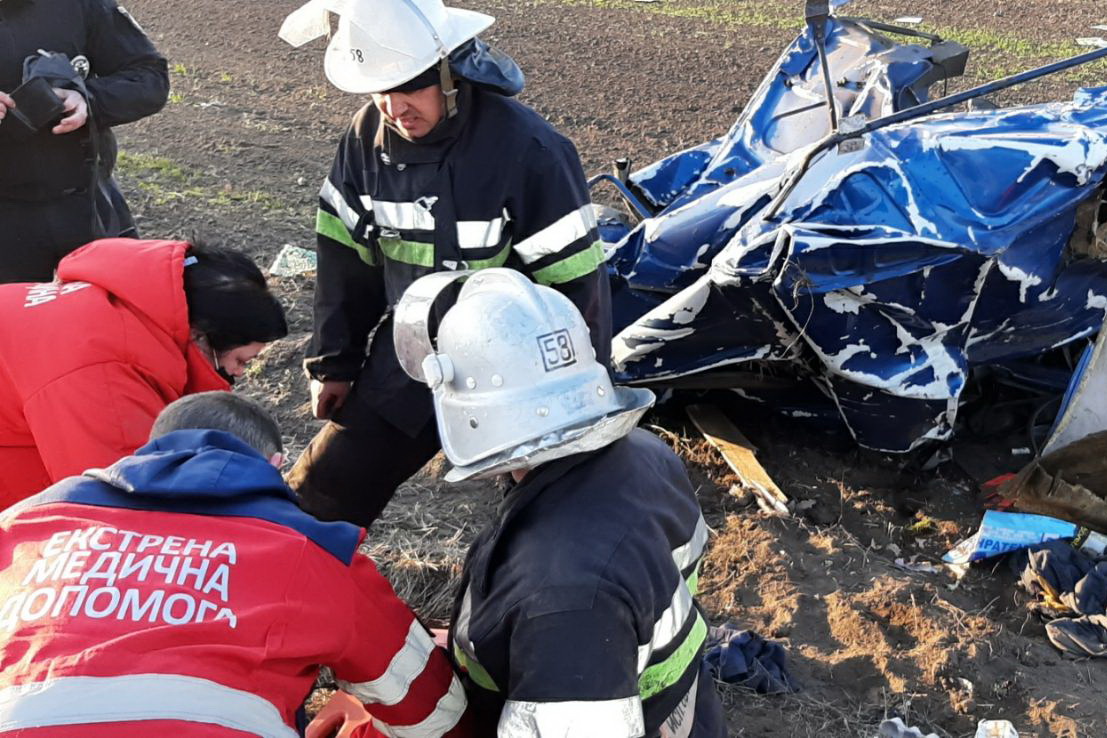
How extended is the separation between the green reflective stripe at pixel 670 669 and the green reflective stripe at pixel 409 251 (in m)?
1.35

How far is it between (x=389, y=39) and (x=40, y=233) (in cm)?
177

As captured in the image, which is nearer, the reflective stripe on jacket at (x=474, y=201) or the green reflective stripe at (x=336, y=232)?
the reflective stripe on jacket at (x=474, y=201)

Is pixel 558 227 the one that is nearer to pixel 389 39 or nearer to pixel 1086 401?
pixel 389 39

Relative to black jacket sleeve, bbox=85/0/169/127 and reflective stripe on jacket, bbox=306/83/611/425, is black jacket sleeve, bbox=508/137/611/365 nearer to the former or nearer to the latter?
reflective stripe on jacket, bbox=306/83/611/425

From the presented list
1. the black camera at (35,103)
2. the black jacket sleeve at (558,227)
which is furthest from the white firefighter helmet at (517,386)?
the black camera at (35,103)

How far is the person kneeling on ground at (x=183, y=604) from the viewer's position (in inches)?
68.3

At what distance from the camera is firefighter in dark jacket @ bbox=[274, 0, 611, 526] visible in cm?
283

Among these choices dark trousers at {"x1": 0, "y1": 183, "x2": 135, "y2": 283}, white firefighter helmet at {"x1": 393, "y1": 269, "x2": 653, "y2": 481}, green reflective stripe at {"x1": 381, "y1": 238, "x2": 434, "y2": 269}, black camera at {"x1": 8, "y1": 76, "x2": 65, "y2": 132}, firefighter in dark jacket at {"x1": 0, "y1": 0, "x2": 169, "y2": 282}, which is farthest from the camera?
dark trousers at {"x1": 0, "y1": 183, "x2": 135, "y2": 283}

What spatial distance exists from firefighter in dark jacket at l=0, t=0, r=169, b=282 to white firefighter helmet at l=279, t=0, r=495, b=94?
1302mm

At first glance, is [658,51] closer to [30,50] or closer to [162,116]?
[162,116]

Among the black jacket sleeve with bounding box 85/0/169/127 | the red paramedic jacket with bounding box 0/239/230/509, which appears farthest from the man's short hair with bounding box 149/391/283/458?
the black jacket sleeve with bounding box 85/0/169/127

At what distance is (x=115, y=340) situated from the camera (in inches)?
101

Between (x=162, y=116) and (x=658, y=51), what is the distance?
16.0 feet

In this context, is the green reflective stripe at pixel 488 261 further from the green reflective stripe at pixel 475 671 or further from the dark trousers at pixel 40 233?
the dark trousers at pixel 40 233
